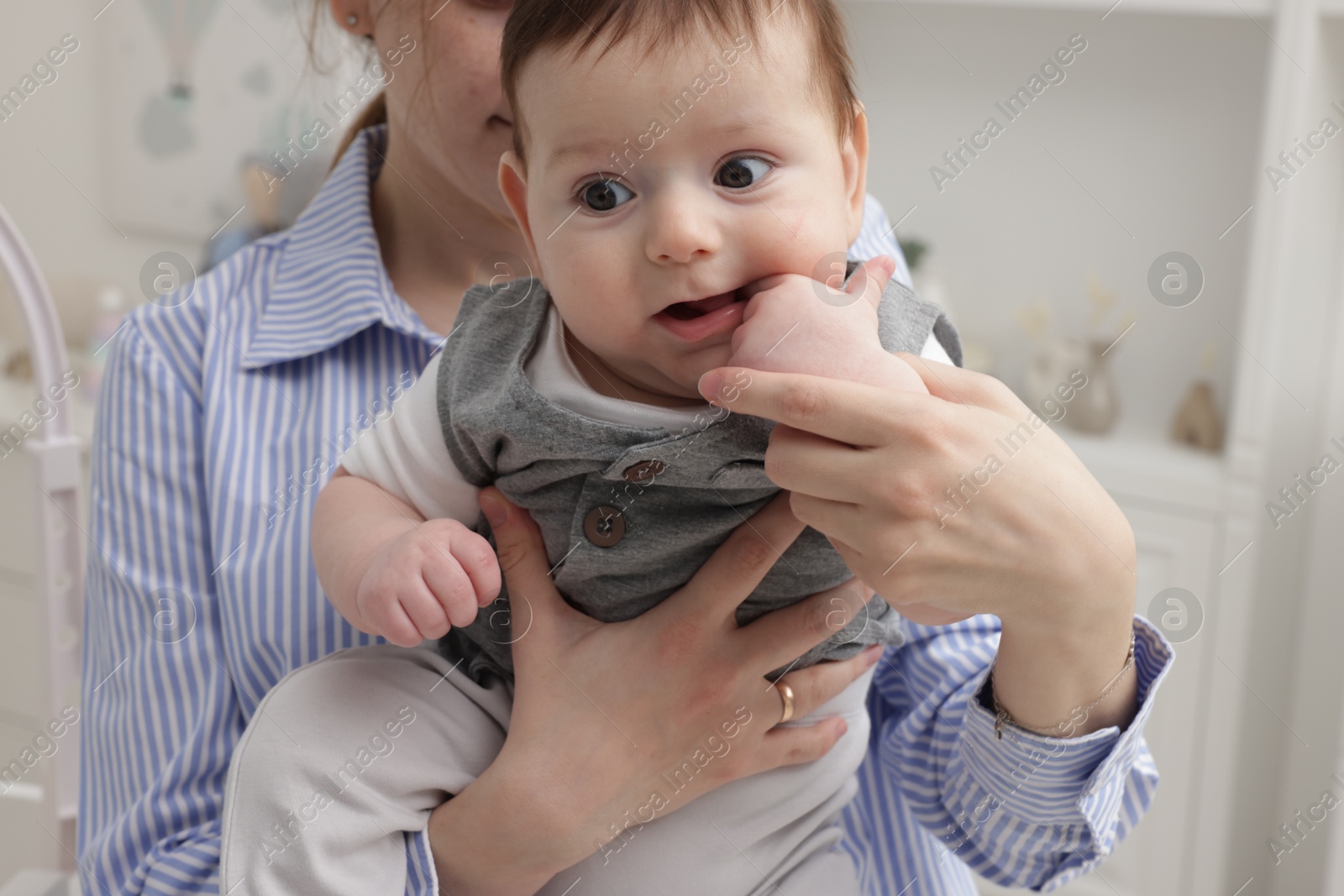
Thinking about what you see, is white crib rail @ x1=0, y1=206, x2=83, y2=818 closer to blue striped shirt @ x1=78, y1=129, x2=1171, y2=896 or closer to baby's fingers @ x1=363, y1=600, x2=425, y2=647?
blue striped shirt @ x1=78, y1=129, x2=1171, y2=896

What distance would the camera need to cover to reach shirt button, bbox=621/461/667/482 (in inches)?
28.7

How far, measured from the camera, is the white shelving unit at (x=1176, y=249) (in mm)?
2008

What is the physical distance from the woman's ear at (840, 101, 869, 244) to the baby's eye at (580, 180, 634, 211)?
0.18 m

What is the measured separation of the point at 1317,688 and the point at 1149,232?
3.27 ft

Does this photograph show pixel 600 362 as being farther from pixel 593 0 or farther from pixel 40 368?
pixel 40 368

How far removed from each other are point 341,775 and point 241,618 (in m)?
0.24

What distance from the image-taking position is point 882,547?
2.07 feet

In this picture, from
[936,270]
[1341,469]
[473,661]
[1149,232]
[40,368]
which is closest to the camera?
[473,661]

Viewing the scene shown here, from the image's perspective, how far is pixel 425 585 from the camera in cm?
70

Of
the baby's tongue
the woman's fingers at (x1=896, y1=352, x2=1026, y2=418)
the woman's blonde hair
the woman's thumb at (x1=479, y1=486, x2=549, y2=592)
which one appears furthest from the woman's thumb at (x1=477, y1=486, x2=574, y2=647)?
the woman's blonde hair

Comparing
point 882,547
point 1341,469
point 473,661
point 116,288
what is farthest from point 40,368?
point 1341,469

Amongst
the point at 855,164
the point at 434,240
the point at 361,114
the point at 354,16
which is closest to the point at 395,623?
the point at 855,164

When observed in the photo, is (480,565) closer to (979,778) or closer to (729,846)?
(729,846)

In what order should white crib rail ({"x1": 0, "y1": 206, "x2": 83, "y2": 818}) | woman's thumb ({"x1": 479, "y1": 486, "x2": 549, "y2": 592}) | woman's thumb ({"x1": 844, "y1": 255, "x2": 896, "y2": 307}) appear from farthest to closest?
white crib rail ({"x1": 0, "y1": 206, "x2": 83, "y2": 818}), woman's thumb ({"x1": 479, "y1": 486, "x2": 549, "y2": 592}), woman's thumb ({"x1": 844, "y1": 255, "x2": 896, "y2": 307})
